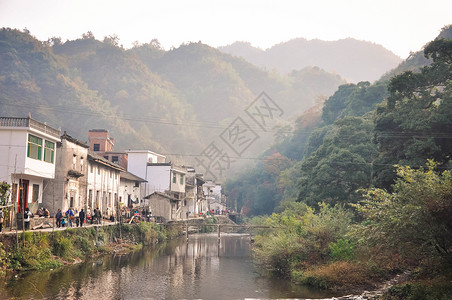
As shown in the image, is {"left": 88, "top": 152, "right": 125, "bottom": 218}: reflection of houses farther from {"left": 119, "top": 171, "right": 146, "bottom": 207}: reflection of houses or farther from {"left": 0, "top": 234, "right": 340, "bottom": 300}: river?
{"left": 0, "top": 234, "right": 340, "bottom": 300}: river

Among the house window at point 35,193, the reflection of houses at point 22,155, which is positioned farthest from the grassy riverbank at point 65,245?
the house window at point 35,193

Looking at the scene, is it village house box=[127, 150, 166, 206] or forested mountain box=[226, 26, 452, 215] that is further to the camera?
village house box=[127, 150, 166, 206]

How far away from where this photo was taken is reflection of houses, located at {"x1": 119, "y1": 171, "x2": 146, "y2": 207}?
55.7 m

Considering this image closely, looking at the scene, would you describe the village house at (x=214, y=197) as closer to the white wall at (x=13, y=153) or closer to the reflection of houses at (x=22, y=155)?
the reflection of houses at (x=22, y=155)

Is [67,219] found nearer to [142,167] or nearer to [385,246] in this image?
[385,246]

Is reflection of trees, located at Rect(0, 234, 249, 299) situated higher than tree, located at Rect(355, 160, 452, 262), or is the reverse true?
tree, located at Rect(355, 160, 452, 262)

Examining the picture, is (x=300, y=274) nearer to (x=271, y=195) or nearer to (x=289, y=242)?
(x=289, y=242)

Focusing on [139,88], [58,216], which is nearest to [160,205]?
[58,216]

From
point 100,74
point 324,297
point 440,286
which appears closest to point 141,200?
point 324,297

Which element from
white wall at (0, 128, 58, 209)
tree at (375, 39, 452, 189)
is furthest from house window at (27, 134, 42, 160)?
tree at (375, 39, 452, 189)

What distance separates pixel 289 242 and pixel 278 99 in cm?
14234

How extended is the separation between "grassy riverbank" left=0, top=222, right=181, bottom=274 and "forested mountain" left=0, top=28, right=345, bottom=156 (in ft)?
179

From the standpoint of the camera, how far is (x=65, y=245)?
96.1 feet

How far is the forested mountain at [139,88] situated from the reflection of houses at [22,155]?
59142mm
